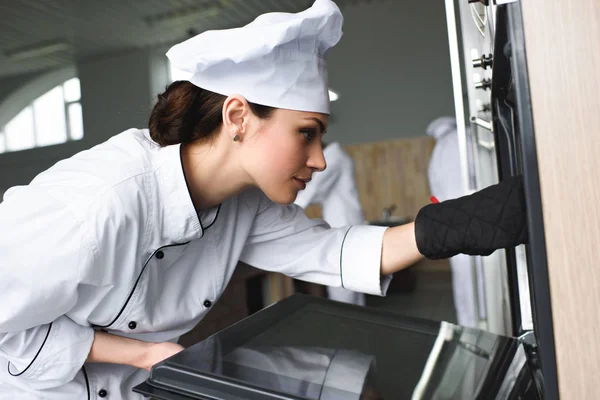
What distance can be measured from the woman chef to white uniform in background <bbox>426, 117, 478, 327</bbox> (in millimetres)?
1598

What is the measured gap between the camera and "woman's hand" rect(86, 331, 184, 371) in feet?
2.80

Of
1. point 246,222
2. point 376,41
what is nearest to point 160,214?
point 246,222

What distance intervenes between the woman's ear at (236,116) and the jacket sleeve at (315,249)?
0.90ft

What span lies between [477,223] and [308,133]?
37 centimetres

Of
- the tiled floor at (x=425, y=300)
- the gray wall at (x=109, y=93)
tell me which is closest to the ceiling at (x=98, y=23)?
the gray wall at (x=109, y=93)

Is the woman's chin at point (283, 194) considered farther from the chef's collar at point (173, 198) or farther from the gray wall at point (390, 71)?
the gray wall at point (390, 71)

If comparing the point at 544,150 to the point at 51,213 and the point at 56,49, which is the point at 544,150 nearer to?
the point at 51,213

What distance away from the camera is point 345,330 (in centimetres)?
76

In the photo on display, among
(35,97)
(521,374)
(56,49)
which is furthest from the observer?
(56,49)

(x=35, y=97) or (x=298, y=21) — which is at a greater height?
(x=35, y=97)

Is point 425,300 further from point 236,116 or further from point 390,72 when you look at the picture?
point 390,72

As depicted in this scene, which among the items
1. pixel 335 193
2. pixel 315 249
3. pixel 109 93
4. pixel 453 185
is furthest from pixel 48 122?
pixel 315 249

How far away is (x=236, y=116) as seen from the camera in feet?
2.96

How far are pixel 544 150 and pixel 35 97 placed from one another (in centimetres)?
334
